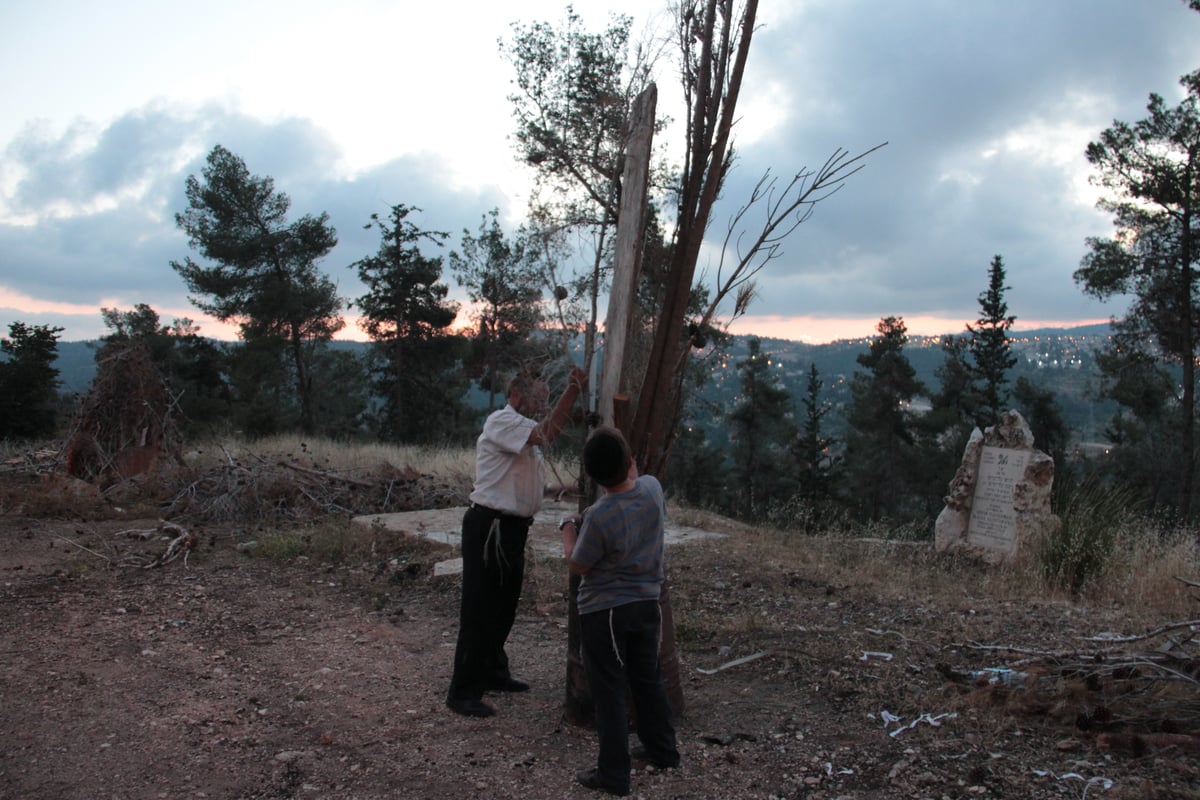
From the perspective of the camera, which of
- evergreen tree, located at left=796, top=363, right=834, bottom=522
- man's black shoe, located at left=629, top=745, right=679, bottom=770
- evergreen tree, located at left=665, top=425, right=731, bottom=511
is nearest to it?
man's black shoe, located at left=629, top=745, right=679, bottom=770

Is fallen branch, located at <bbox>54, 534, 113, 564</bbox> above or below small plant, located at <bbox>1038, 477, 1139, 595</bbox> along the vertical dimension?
below

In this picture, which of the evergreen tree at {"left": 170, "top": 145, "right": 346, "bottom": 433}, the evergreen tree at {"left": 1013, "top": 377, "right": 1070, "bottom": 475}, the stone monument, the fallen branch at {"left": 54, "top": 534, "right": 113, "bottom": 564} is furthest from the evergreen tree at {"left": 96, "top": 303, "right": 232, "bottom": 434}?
the evergreen tree at {"left": 1013, "top": 377, "right": 1070, "bottom": 475}

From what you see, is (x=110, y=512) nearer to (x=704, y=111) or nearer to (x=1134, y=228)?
(x=704, y=111)

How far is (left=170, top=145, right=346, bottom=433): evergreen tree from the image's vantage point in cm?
2577

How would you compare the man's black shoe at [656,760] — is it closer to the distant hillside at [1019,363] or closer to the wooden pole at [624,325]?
the wooden pole at [624,325]

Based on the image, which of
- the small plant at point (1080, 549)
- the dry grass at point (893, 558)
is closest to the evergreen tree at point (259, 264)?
the dry grass at point (893, 558)

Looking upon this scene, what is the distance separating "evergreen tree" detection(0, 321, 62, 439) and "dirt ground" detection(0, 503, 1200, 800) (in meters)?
12.1

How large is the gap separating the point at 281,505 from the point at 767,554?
6.26 meters

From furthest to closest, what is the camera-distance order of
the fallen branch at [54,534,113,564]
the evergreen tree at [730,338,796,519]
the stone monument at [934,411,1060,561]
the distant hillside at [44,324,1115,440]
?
the distant hillside at [44,324,1115,440] < the evergreen tree at [730,338,796,519] < the stone monument at [934,411,1060,561] < the fallen branch at [54,534,113,564]

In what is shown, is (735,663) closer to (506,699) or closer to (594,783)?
(506,699)

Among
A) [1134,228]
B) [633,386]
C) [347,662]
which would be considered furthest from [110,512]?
[1134,228]

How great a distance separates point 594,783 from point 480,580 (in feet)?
4.18

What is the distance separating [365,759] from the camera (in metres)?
3.72

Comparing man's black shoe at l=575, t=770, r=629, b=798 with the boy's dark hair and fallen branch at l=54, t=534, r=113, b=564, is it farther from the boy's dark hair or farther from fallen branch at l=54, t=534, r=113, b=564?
fallen branch at l=54, t=534, r=113, b=564
